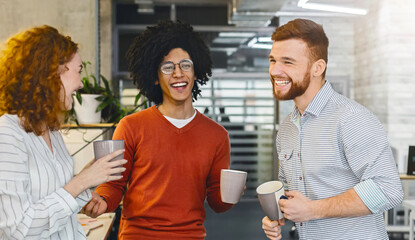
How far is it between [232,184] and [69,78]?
2.05 ft

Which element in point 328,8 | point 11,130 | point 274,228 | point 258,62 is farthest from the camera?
point 258,62

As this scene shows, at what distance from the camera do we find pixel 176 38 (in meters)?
1.81

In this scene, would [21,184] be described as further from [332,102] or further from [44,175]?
[332,102]

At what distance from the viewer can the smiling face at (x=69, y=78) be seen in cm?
121

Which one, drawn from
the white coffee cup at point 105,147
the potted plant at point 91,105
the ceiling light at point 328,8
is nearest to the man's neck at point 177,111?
the white coffee cup at point 105,147

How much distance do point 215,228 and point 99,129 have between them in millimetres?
2826

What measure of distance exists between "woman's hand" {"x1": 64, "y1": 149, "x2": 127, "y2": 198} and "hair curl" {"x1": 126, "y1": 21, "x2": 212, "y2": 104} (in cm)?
66

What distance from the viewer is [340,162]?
1.32m

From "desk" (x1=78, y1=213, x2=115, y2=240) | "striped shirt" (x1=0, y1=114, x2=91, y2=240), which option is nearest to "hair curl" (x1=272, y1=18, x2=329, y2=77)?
"striped shirt" (x1=0, y1=114, x2=91, y2=240)

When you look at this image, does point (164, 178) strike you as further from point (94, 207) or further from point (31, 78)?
point (31, 78)

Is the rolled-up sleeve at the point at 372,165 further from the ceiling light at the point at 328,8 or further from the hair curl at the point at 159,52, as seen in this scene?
the ceiling light at the point at 328,8

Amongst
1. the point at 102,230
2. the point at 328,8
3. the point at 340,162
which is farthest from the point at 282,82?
the point at 328,8

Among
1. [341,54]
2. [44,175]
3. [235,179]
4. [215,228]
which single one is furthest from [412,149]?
[44,175]

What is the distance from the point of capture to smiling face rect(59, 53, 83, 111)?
3.98ft
